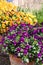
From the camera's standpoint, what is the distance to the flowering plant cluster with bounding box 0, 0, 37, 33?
18.3ft

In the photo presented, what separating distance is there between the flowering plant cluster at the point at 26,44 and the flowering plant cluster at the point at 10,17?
2.60ft

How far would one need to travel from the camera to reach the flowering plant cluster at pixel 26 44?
4.45 meters

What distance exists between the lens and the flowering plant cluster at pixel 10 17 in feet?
18.3

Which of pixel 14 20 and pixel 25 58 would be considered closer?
pixel 25 58

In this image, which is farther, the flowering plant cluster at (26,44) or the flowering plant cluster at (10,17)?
the flowering plant cluster at (10,17)

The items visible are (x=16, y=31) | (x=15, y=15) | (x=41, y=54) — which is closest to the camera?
(x=41, y=54)

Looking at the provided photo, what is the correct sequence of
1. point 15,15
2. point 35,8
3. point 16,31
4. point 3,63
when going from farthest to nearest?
point 35,8, point 15,15, point 3,63, point 16,31

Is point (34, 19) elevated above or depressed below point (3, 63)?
above

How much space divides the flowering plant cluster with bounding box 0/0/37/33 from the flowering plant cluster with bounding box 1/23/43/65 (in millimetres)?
793

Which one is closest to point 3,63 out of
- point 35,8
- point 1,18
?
point 1,18

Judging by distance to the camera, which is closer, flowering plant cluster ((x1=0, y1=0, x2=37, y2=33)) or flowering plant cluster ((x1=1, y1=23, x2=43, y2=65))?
flowering plant cluster ((x1=1, y1=23, x2=43, y2=65))

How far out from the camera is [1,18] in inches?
222

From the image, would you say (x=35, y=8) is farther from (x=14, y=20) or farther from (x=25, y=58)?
(x=25, y=58)

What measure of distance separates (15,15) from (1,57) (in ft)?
2.70
